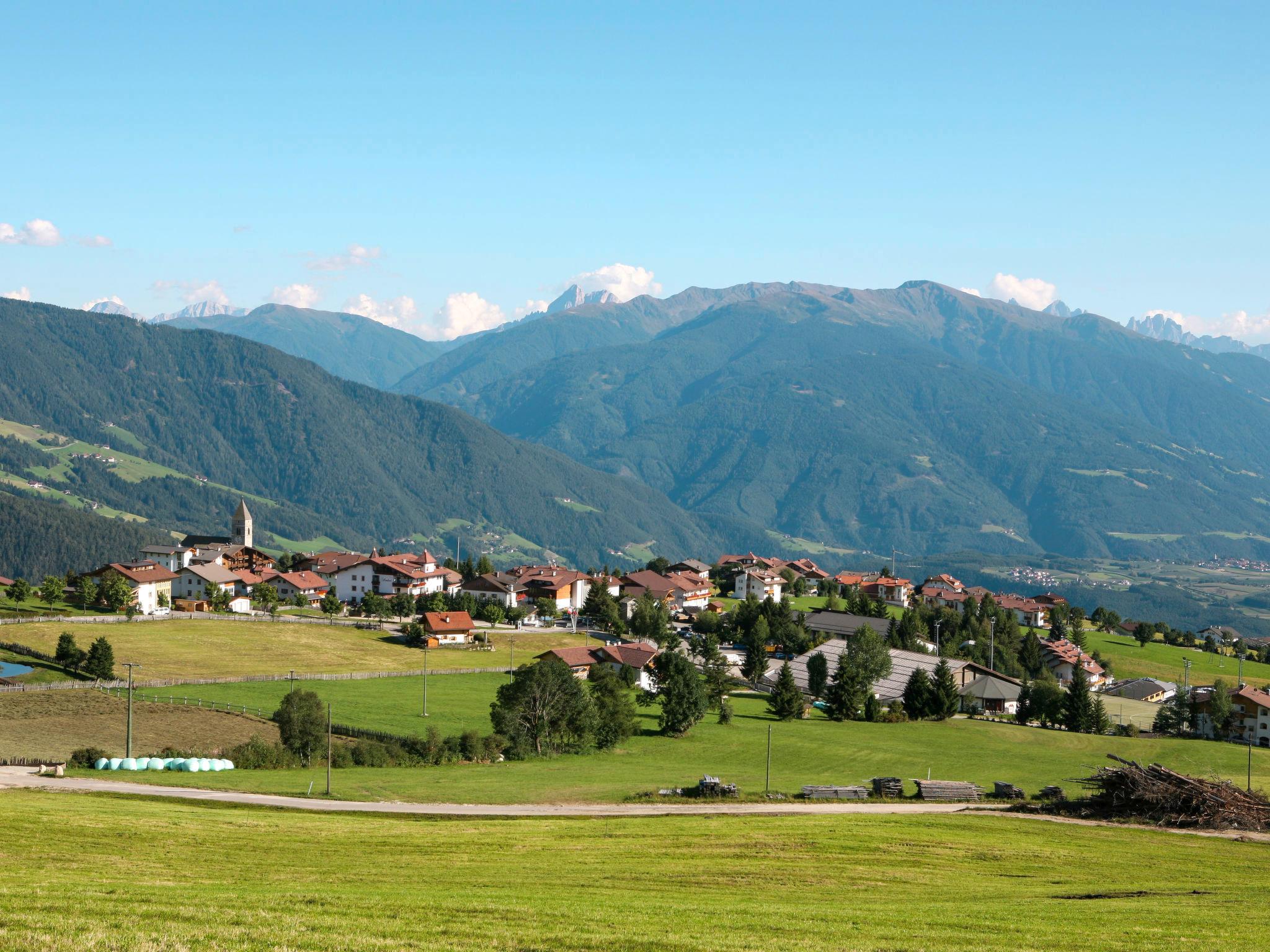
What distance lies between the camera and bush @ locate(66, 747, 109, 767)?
61562 millimetres

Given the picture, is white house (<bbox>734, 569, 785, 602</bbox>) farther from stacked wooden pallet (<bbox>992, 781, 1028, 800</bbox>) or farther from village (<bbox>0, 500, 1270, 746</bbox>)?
stacked wooden pallet (<bbox>992, 781, 1028, 800</bbox>)

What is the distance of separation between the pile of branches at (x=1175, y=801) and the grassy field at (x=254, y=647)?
73324 millimetres

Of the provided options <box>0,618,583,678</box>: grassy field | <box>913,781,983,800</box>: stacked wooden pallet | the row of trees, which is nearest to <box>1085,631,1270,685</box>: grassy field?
<box>0,618,583,678</box>: grassy field

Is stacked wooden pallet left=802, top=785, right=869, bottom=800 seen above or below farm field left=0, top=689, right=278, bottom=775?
above

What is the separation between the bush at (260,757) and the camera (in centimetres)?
6419

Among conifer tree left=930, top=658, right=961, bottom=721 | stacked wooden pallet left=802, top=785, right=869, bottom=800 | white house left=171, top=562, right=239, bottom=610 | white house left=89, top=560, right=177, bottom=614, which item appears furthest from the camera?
white house left=171, top=562, right=239, bottom=610

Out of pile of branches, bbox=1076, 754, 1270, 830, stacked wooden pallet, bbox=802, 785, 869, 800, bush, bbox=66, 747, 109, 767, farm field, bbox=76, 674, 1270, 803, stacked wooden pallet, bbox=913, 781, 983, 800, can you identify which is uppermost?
pile of branches, bbox=1076, 754, 1270, 830

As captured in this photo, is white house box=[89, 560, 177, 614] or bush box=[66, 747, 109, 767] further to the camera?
white house box=[89, 560, 177, 614]

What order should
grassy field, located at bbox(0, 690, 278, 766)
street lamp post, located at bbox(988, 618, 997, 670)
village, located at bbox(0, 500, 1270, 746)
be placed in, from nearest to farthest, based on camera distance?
grassy field, located at bbox(0, 690, 278, 766) → village, located at bbox(0, 500, 1270, 746) → street lamp post, located at bbox(988, 618, 997, 670)

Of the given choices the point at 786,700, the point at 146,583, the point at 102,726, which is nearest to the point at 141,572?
the point at 146,583

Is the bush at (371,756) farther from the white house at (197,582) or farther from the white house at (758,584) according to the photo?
the white house at (758,584)

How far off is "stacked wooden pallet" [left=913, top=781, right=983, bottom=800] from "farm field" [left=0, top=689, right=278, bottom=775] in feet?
135

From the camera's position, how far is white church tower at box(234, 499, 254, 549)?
7559 inches

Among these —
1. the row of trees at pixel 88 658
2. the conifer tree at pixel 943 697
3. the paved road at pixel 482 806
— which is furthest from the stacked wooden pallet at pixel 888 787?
the row of trees at pixel 88 658
